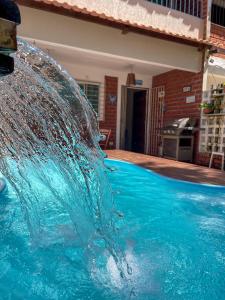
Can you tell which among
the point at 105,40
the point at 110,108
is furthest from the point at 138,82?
the point at 105,40

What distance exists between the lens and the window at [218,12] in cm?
870

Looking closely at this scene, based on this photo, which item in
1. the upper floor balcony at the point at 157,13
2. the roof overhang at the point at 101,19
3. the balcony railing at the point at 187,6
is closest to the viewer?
the roof overhang at the point at 101,19

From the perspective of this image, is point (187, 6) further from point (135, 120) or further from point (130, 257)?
point (130, 257)

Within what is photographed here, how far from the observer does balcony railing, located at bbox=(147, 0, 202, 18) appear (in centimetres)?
799

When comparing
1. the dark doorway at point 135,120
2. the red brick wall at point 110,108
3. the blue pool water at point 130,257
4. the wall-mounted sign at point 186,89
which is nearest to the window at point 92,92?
the red brick wall at point 110,108

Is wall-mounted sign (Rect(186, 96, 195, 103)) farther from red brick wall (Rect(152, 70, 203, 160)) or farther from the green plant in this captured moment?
the green plant

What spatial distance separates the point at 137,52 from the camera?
7.21 m

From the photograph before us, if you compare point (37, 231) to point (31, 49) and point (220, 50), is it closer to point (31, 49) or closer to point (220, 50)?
point (31, 49)

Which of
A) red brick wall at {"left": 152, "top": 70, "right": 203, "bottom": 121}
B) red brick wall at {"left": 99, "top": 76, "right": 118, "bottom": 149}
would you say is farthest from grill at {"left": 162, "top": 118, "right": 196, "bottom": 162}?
red brick wall at {"left": 99, "top": 76, "right": 118, "bottom": 149}

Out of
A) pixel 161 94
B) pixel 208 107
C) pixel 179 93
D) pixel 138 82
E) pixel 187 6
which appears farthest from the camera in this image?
pixel 138 82

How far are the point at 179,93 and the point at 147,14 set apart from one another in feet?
9.14

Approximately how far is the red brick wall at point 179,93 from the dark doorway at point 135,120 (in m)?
0.98

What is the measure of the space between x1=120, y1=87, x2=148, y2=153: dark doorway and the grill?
7.73 feet

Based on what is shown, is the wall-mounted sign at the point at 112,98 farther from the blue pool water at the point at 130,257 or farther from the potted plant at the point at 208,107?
the blue pool water at the point at 130,257
